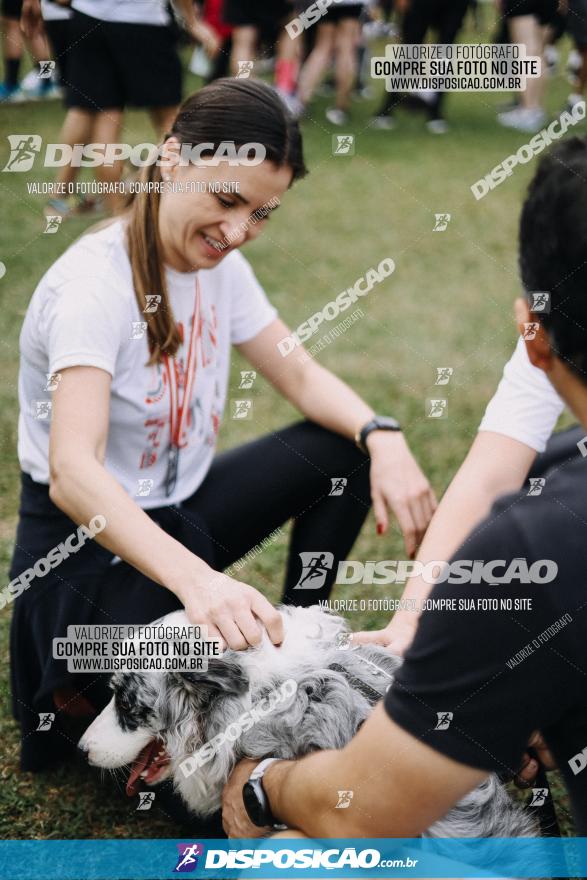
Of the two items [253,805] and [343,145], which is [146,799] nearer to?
[253,805]

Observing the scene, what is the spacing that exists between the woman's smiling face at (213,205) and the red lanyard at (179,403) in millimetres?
195

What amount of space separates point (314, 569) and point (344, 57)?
7151mm

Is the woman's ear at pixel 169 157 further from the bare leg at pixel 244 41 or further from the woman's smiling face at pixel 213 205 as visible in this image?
the bare leg at pixel 244 41

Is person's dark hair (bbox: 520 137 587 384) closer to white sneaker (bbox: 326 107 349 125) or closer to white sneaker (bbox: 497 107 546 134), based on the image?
white sneaker (bbox: 497 107 546 134)

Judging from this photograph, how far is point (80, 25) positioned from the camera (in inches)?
219

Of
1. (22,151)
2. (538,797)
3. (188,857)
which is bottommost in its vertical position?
(188,857)

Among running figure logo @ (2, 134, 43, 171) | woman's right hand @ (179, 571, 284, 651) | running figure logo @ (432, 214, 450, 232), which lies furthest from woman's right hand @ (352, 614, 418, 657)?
running figure logo @ (2, 134, 43, 171)

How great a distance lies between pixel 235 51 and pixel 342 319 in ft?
13.3

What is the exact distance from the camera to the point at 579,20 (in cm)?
793

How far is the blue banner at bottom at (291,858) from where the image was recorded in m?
1.66

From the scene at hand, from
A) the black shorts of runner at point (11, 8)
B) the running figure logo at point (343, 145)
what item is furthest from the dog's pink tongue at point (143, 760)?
the black shorts of runner at point (11, 8)

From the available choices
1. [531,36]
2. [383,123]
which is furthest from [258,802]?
[383,123]

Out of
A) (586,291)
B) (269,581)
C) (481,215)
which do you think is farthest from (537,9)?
(586,291)

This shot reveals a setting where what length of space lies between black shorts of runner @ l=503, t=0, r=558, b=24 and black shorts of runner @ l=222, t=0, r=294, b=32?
1943 millimetres
